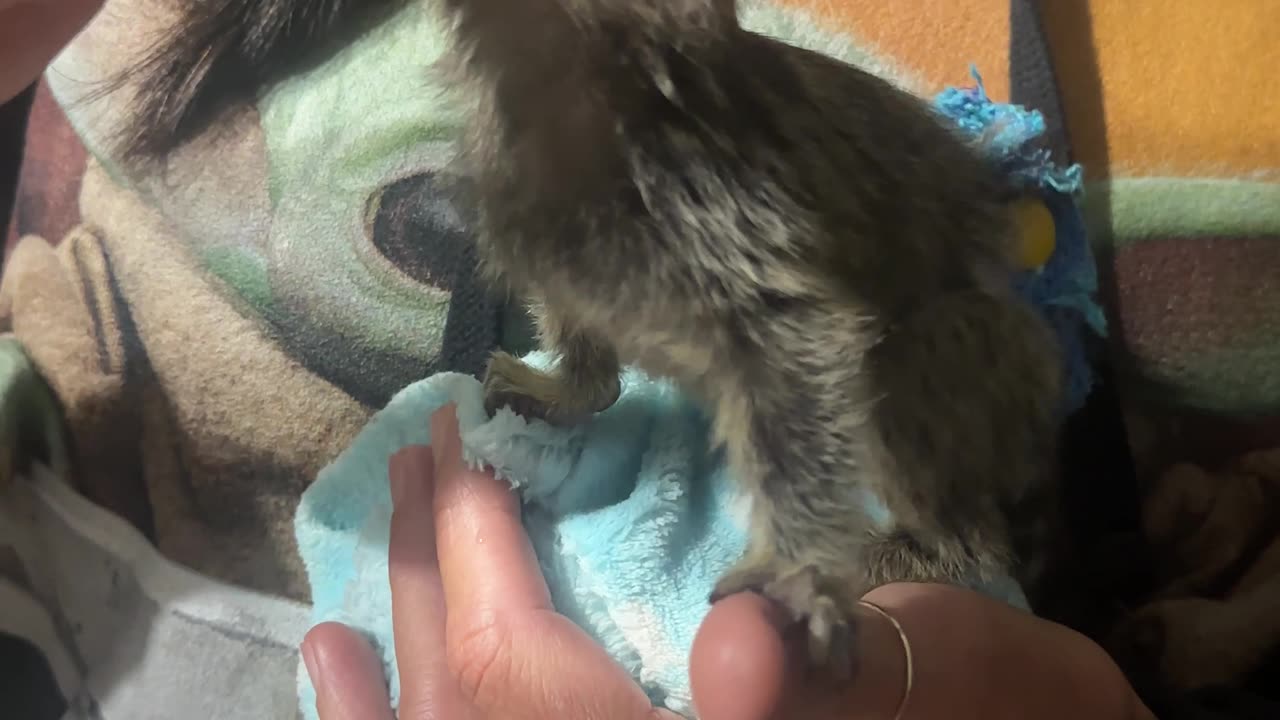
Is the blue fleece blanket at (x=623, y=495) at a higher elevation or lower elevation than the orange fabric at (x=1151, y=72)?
lower

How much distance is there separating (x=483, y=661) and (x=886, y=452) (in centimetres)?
47

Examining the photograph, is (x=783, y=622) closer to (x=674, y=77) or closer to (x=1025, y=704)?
(x=1025, y=704)

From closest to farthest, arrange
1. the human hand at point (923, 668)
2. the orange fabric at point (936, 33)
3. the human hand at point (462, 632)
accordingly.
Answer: the human hand at point (923, 668) → the human hand at point (462, 632) → the orange fabric at point (936, 33)

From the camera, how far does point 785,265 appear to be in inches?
36.4

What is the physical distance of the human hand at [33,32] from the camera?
1159 mm

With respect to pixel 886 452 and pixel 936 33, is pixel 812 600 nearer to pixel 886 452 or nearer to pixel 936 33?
pixel 886 452

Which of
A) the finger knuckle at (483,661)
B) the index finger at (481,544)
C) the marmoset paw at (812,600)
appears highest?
the marmoset paw at (812,600)

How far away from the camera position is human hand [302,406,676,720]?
3.07 ft

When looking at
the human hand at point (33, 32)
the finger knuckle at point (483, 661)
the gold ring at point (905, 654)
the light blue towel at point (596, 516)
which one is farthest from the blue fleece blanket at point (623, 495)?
the human hand at point (33, 32)

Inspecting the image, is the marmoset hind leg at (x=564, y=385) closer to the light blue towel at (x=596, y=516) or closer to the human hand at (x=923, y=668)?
the light blue towel at (x=596, y=516)

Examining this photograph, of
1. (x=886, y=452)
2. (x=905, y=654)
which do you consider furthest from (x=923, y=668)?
(x=886, y=452)

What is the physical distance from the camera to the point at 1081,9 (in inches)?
50.4

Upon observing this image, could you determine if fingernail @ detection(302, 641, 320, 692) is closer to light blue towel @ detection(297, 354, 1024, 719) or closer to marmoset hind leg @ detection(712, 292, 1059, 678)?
light blue towel @ detection(297, 354, 1024, 719)

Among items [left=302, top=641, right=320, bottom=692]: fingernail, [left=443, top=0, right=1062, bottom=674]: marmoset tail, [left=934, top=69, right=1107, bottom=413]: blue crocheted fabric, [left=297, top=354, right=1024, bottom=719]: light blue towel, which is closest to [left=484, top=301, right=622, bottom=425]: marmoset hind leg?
[left=297, top=354, right=1024, bottom=719]: light blue towel
